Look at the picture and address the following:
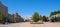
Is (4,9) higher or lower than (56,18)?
higher

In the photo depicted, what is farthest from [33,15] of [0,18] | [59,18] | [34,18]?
[59,18]

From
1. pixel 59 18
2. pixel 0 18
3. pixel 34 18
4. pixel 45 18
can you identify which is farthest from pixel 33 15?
pixel 45 18

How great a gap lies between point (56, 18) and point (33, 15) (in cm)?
2523

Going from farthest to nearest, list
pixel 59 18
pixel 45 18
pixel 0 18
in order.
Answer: pixel 45 18
pixel 59 18
pixel 0 18

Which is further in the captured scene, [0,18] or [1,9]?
[1,9]

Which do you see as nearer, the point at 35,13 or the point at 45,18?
the point at 35,13

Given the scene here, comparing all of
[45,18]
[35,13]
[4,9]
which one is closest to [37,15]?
[35,13]

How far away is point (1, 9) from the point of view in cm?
7775

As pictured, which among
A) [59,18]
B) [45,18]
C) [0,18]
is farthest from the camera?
[45,18]

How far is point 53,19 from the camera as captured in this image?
81.2 metres

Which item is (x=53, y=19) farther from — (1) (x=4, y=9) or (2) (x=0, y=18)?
(2) (x=0, y=18)

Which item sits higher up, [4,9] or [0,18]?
[4,9]

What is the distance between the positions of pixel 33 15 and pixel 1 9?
25.1 metres

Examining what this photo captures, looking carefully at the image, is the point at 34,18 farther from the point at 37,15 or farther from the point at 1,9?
the point at 1,9
